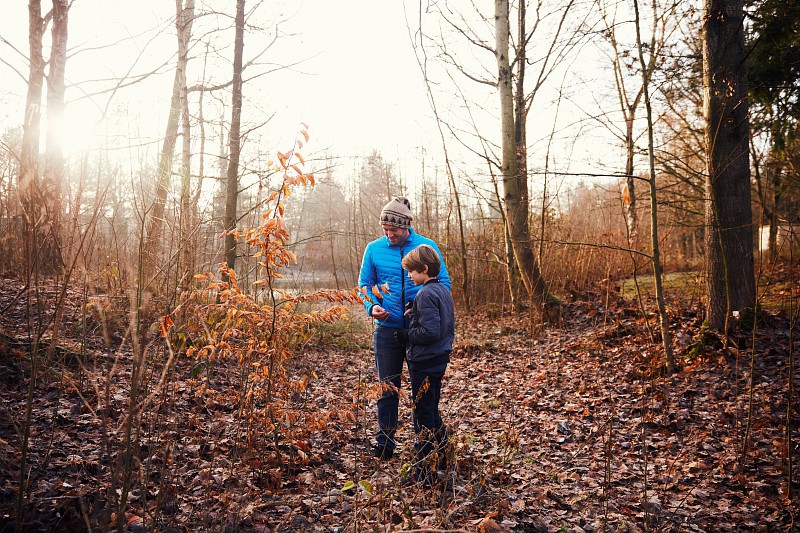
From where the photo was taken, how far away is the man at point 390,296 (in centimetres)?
387

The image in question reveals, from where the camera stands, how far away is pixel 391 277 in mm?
3955

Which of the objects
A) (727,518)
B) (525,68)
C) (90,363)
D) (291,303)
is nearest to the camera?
(727,518)

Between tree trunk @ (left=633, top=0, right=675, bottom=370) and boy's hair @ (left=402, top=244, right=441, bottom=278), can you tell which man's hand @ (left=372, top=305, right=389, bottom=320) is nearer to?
boy's hair @ (left=402, top=244, right=441, bottom=278)

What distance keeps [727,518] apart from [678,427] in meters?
1.47

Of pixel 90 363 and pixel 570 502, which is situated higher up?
pixel 90 363

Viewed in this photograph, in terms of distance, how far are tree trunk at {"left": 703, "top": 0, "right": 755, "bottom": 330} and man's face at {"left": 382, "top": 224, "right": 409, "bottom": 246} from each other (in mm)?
4102

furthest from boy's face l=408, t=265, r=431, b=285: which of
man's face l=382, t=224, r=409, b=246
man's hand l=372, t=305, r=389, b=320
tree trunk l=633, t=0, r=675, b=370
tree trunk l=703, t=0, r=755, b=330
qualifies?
tree trunk l=703, t=0, r=755, b=330

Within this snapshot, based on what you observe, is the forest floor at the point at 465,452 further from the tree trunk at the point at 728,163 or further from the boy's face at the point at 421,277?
the boy's face at the point at 421,277

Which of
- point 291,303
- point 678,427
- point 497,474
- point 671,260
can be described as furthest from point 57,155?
point 671,260

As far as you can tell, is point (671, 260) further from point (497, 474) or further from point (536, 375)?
point (497, 474)

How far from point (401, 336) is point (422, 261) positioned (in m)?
0.60

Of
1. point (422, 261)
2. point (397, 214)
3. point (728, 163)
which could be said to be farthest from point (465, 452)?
point (728, 163)

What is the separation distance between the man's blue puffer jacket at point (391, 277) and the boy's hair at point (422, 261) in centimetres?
20

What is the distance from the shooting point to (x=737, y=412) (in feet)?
14.2
